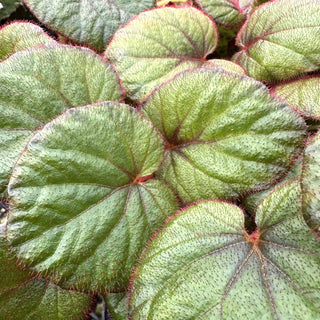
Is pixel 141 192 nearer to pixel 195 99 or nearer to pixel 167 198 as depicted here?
pixel 167 198

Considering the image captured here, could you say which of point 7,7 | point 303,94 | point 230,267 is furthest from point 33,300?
point 7,7

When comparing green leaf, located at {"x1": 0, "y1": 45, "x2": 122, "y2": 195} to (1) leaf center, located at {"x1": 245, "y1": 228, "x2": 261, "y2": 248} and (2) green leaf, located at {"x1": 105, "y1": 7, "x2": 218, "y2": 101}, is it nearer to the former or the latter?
(2) green leaf, located at {"x1": 105, "y1": 7, "x2": 218, "y2": 101}

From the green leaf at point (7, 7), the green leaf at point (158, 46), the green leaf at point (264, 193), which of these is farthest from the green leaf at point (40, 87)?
the green leaf at point (7, 7)

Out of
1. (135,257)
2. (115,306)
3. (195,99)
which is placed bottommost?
(115,306)

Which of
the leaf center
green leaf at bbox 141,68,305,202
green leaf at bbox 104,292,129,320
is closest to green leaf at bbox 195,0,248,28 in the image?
green leaf at bbox 141,68,305,202

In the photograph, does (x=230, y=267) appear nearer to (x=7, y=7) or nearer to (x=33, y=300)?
(x=33, y=300)

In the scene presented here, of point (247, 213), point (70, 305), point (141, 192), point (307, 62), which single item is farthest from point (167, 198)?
point (307, 62)

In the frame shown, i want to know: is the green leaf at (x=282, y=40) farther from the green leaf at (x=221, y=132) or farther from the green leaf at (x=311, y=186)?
the green leaf at (x=311, y=186)
